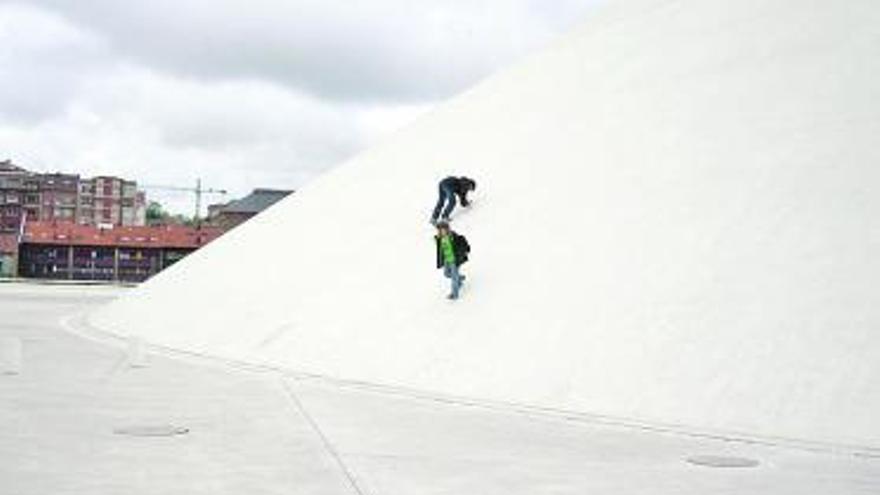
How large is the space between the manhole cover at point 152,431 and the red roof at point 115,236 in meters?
68.6

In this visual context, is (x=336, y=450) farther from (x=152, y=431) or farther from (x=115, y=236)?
(x=115, y=236)

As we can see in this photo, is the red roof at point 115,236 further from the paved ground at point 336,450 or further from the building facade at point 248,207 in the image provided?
the paved ground at point 336,450

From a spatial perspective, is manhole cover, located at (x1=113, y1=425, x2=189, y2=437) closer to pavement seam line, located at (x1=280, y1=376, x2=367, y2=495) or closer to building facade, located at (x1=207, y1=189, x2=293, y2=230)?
pavement seam line, located at (x1=280, y1=376, x2=367, y2=495)

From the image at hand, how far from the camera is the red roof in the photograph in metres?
79.4

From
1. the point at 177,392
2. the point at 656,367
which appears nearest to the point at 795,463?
the point at 656,367

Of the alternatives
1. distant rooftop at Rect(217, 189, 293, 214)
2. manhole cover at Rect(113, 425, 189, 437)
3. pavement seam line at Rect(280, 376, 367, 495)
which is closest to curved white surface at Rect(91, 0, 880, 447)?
pavement seam line at Rect(280, 376, 367, 495)

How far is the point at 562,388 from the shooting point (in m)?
13.2

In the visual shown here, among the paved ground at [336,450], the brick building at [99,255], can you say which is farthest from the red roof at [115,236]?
the paved ground at [336,450]

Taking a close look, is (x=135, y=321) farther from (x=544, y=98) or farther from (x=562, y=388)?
(x=562, y=388)

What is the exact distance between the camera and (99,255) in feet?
256

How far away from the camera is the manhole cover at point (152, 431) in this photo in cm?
1078

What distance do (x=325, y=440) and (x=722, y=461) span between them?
13.1ft

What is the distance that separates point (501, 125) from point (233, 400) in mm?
10537

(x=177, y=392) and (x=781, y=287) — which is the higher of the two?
(x=781, y=287)
